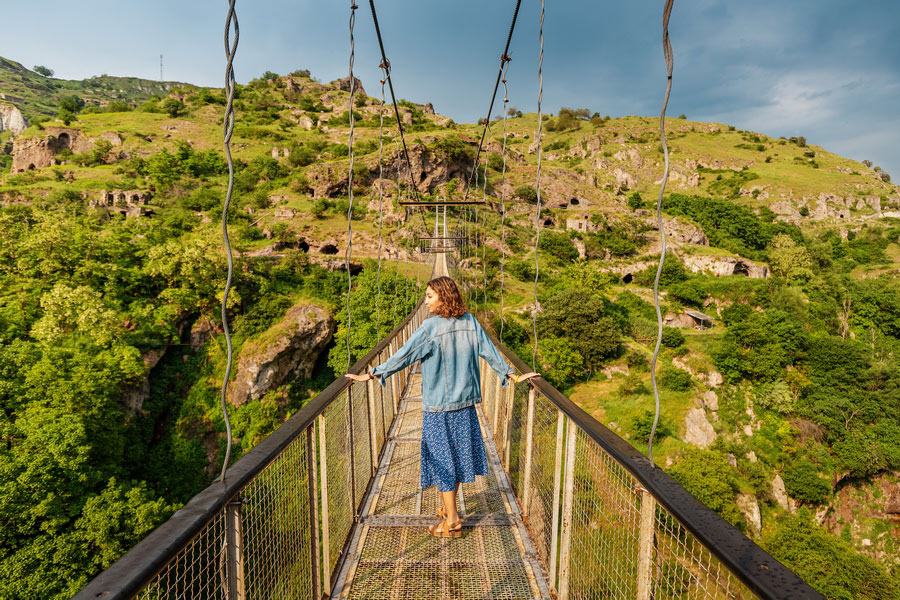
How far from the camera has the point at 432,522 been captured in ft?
7.25

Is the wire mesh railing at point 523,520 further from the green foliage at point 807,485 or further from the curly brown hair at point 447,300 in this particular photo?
the green foliage at point 807,485

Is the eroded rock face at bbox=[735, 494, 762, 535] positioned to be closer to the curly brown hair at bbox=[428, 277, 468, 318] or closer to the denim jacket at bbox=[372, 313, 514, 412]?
the denim jacket at bbox=[372, 313, 514, 412]

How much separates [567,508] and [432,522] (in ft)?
2.96

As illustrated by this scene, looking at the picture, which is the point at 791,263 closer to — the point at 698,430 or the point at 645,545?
the point at 698,430

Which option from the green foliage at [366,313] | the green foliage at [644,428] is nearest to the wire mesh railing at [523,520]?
the green foliage at [366,313]

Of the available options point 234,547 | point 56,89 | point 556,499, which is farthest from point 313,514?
point 56,89

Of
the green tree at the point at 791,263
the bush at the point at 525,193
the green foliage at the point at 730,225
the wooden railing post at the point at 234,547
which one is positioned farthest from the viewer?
the green foliage at the point at 730,225

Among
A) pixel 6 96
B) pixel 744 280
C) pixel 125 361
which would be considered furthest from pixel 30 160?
pixel 744 280

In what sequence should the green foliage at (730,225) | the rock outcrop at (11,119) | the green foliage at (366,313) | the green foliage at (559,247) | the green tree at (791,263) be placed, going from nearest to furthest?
the green foliage at (366,313) → the green foliage at (559,247) → the green tree at (791,263) → the green foliage at (730,225) → the rock outcrop at (11,119)

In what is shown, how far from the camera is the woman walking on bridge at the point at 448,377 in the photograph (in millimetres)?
2025

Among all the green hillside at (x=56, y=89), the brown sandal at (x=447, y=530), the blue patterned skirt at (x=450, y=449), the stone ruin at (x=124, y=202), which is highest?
the green hillside at (x=56, y=89)

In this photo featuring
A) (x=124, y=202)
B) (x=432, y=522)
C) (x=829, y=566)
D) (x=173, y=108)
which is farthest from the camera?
(x=173, y=108)

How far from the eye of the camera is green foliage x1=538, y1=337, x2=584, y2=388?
70.7ft

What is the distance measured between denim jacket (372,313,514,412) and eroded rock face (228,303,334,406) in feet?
56.8
